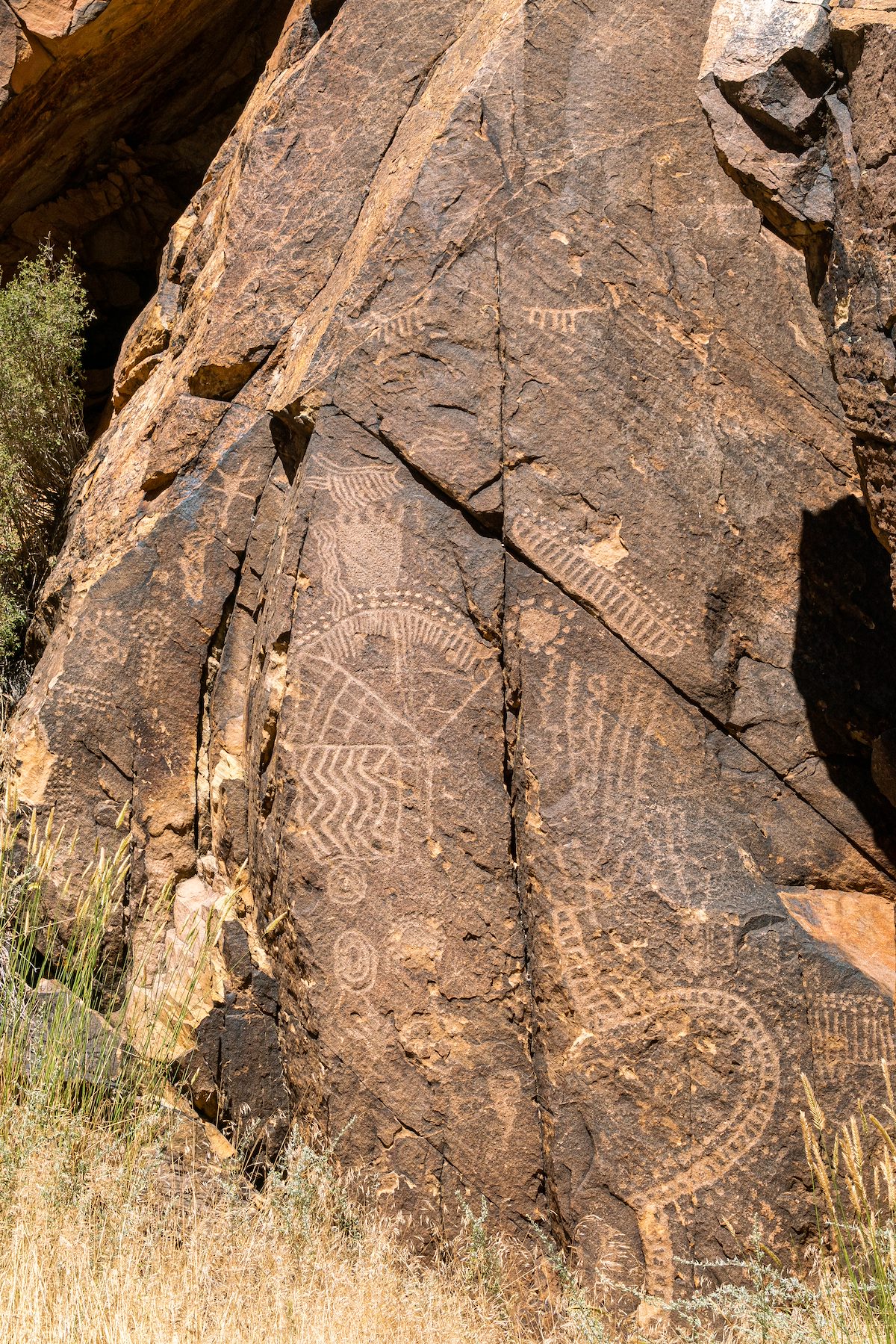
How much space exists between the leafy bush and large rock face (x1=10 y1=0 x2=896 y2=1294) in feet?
6.97

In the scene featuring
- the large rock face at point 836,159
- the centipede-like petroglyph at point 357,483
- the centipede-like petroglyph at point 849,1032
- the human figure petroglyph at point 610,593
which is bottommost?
the centipede-like petroglyph at point 849,1032

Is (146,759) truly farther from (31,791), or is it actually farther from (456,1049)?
(456,1049)

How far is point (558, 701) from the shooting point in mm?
3369

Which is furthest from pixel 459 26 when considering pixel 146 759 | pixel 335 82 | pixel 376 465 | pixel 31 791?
pixel 31 791

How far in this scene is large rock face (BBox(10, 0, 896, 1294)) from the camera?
312 centimetres

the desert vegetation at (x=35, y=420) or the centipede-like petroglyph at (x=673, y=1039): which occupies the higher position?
the desert vegetation at (x=35, y=420)

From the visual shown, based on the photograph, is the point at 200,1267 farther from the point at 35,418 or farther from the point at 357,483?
the point at 35,418

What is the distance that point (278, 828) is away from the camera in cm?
356

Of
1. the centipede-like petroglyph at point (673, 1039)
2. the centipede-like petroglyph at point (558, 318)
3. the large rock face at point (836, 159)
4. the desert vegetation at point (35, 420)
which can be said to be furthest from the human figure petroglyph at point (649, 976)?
the desert vegetation at point (35, 420)

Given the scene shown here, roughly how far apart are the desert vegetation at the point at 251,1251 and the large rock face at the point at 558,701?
0.46ft

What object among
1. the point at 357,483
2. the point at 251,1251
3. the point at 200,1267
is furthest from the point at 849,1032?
the point at 357,483

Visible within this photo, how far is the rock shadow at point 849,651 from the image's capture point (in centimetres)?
339

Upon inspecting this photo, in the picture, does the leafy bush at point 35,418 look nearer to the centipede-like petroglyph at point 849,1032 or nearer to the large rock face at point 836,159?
A: the large rock face at point 836,159

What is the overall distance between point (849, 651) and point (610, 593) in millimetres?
794
